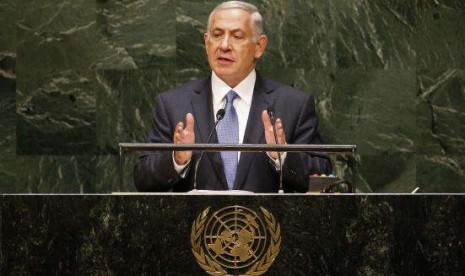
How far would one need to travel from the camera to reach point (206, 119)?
5.13 m

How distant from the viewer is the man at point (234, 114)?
4.88 metres

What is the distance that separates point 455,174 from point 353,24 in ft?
3.74

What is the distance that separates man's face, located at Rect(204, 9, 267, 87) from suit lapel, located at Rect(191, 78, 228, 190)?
118 mm

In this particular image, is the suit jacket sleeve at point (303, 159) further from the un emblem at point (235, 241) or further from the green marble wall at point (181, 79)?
the green marble wall at point (181, 79)

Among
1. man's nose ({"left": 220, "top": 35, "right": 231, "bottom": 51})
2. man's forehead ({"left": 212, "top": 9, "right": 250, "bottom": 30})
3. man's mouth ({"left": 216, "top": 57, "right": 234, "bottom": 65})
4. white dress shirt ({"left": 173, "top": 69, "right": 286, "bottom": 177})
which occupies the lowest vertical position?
white dress shirt ({"left": 173, "top": 69, "right": 286, "bottom": 177})

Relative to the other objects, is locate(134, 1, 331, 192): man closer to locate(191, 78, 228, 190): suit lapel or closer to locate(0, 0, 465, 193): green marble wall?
locate(191, 78, 228, 190): suit lapel

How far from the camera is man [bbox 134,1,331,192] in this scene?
4.88 meters

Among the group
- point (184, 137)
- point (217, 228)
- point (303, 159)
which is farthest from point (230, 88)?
point (217, 228)

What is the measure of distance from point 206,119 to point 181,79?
1434mm

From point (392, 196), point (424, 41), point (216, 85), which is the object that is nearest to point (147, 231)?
point (392, 196)

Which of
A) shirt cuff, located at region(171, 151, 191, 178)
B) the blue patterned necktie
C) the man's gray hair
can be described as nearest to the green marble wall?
the man's gray hair

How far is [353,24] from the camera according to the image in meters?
6.60

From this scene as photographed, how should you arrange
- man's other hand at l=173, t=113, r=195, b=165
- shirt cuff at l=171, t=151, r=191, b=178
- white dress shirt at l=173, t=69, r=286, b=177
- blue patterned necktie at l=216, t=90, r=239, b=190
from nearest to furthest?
1. man's other hand at l=173, t=113, r=195, b=165
2. shirt cuff at l=171, t=151, r=191, b=178
3. blue patterned necktie at l=216, t=90, r=239, b=190
4. white dress shirt at l=173, t=69, r=286, b=177

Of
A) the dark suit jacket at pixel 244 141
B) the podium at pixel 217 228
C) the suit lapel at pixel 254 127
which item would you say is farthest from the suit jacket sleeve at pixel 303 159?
the podium at pixel 217 228
